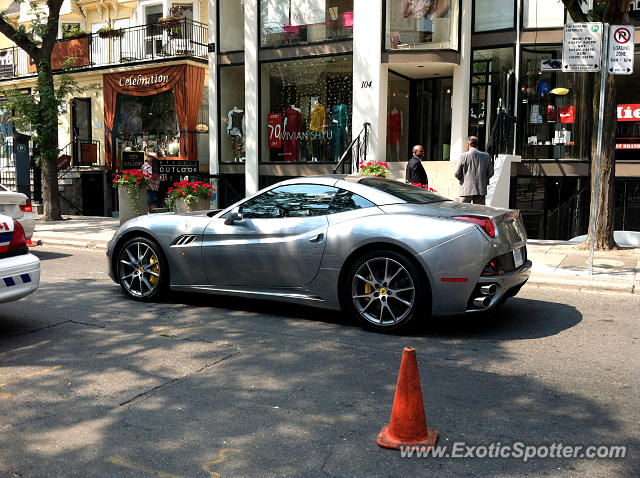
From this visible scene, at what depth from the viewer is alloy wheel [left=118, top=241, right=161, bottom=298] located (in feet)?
23.7

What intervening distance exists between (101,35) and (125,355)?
21660mm

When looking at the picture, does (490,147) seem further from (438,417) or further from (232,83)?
(438,417)

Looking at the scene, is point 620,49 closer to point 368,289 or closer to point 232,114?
point 368,289

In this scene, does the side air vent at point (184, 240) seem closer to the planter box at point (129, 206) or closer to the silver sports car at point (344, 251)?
the silver sports car at point (344, 251)

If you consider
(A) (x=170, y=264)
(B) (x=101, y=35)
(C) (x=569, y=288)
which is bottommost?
(C) (x=569, y=288)

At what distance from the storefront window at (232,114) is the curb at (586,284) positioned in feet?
41.4

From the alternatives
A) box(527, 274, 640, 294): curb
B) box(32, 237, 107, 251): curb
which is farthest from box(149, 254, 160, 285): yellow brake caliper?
box(32, 237, 107, 251): curb

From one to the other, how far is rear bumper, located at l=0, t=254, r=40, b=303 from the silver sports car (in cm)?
146

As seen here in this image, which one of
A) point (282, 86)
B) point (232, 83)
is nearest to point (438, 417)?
point (282, 86)

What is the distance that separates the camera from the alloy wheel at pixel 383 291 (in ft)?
19.0

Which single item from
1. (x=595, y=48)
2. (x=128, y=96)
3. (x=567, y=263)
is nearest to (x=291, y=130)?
(x=128, y=96)

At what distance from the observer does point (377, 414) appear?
13.0 feet

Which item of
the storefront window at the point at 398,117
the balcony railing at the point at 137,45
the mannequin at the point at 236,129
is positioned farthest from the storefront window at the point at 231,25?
the storefront window at the point at 398,117

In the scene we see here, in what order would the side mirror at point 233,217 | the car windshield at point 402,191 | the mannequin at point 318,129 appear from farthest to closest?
the mannequin at point 318,129 → the side mirror at point 233,217 → the car windshield at point 402,191
